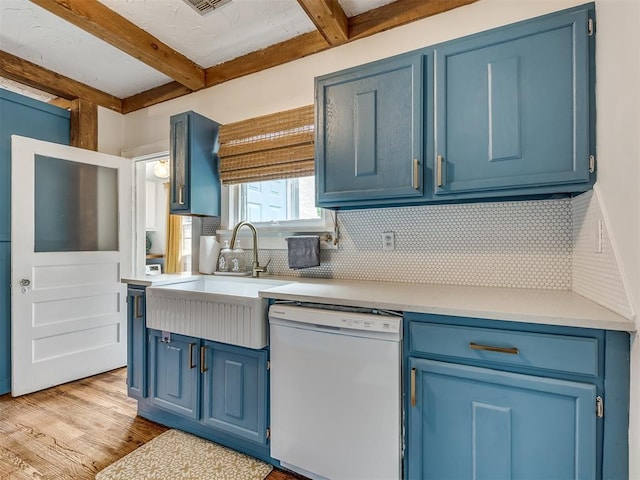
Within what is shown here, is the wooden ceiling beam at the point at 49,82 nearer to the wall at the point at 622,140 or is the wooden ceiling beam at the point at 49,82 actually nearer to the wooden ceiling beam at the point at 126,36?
the wooden ceiling beam at the point at 126,36

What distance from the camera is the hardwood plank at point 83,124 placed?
9.73 feet

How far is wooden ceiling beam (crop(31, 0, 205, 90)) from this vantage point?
1.86 m

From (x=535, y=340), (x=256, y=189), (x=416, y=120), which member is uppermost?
(x=416, y=120)

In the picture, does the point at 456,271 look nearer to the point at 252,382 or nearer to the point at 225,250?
the point at 252,382

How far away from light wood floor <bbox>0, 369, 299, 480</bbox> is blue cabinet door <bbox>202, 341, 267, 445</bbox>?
28 centimetres

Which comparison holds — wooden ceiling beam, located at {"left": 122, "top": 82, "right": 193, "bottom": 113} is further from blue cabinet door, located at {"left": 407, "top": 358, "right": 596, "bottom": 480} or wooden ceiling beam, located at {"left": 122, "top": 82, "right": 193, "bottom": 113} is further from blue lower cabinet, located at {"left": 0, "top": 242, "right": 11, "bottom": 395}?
blue cabinet door, located at {"left": 407, "top": 358, "right": 596, "bottom": 480}

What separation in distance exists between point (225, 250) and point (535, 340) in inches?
79.1

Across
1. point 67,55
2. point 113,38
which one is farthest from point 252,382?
point 67,55

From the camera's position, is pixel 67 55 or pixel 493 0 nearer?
pixel 493 0

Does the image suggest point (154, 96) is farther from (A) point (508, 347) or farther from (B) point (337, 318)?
(A) point (508, 347)

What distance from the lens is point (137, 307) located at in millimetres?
2131

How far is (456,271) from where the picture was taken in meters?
1.83

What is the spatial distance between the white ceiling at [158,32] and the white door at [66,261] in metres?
0.69

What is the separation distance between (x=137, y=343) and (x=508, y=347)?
211 centimetres
